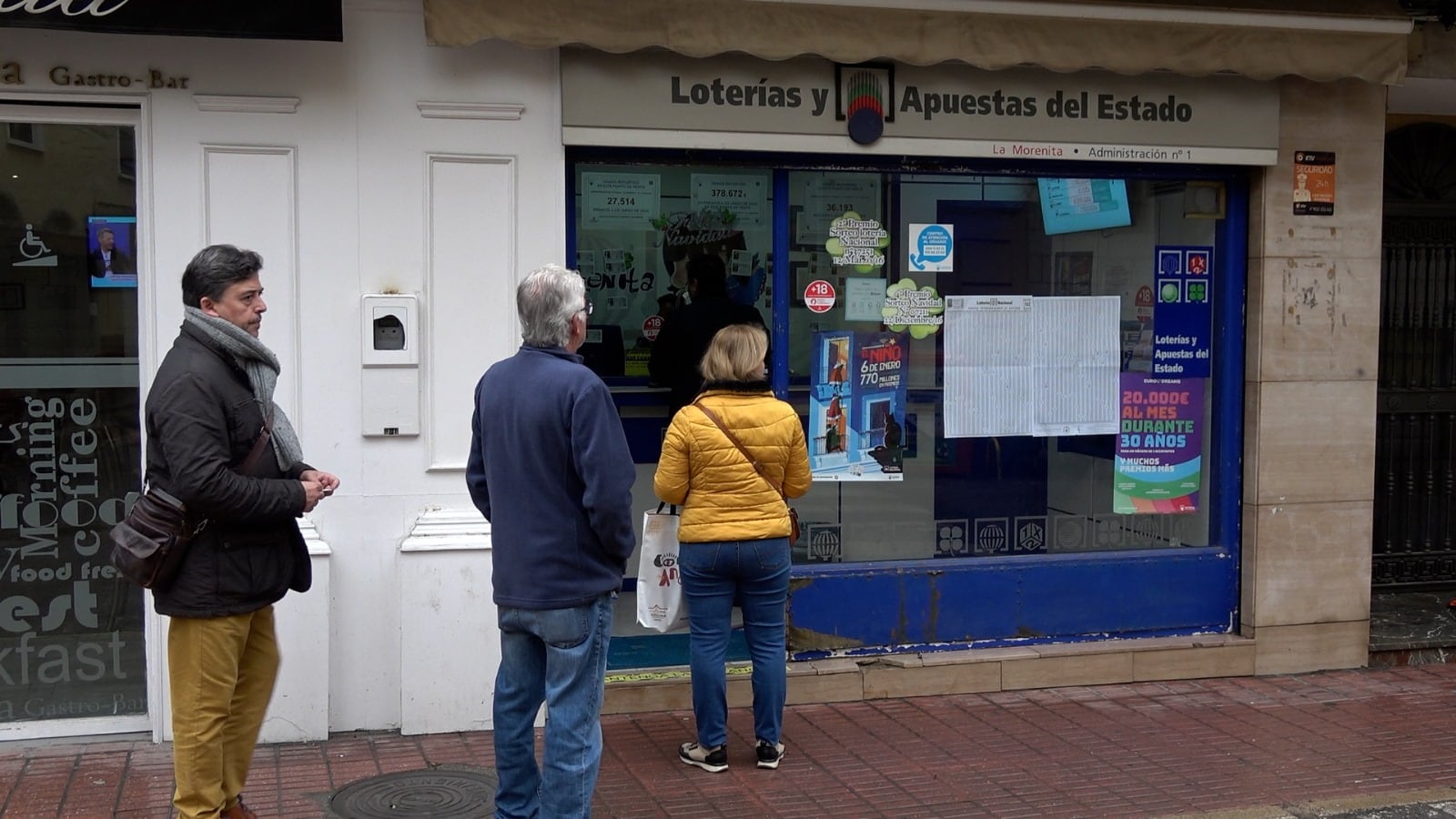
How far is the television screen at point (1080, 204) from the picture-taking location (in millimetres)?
7289

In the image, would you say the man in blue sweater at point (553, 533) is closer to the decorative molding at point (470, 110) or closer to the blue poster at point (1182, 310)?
the decorative molding at point (470, 110)

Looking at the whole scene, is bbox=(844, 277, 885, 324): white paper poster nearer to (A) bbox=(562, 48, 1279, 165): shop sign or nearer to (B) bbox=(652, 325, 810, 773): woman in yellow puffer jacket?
(A) bbox=(562, 48, 1279, 165): shop sign

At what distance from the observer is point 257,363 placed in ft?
15.4

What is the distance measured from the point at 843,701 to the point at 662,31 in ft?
10.5

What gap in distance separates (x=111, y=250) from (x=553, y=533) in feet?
9.46

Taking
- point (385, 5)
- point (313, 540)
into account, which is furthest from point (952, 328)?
point (313, 540)

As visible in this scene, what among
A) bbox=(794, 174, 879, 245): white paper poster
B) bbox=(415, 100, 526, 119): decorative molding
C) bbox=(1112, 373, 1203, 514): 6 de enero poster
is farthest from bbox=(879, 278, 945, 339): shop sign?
bbox=(415, 100, 526, 119): decorative molding

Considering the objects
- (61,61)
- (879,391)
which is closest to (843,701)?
(879,391)

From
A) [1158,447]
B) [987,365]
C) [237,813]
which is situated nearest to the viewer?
[237,813]

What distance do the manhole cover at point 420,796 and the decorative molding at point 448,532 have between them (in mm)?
928

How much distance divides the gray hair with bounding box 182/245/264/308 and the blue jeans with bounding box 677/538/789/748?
80.1 inches

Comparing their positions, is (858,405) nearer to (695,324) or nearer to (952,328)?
(952,328)

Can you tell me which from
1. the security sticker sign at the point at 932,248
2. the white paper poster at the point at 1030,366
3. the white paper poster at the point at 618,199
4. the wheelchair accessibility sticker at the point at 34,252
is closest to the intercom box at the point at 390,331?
the white paper poster at the point at 618,199

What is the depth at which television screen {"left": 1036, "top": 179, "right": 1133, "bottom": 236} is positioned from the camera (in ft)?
23.9
